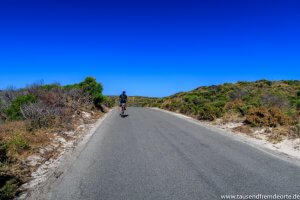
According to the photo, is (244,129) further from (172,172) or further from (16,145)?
(16,145)

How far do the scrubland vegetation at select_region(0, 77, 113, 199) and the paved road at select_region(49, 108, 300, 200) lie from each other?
52.1 inches

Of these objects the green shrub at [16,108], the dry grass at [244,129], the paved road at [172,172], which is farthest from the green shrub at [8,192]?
the dry grass at [244,129]

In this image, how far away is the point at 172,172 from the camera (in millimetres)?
7262

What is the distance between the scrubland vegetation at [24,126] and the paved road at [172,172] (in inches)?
52.1

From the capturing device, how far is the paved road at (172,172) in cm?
592

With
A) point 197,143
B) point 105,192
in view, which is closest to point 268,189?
point 105,192

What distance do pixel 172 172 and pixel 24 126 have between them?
7.84 m

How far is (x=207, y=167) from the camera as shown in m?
7.73

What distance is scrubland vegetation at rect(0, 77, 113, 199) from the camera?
7.38 meters

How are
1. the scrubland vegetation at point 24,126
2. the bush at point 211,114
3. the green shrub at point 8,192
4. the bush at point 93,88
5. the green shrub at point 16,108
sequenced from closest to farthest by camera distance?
the green shrub at point 8,192, the scrubland vegetation at point 24,126, the green shrub at point 16,108, the bush at point 211,114, the bush at point 93,88

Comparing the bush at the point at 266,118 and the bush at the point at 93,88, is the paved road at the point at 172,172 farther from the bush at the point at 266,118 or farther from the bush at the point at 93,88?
the bush at the point at 93,88

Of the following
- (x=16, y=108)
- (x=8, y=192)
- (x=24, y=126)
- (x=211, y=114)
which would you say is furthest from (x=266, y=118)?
(x=16, y=108)

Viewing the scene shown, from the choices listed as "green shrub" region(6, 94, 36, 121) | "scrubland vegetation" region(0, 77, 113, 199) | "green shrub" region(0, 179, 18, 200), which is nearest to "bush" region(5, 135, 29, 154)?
"scrubland vegetation" region(0, 77, 113, 199)

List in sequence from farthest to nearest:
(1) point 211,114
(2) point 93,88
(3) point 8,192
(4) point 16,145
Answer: (2) point 93,88, (1) point 211,114, (4) point 16,145, (3) point 8,192
